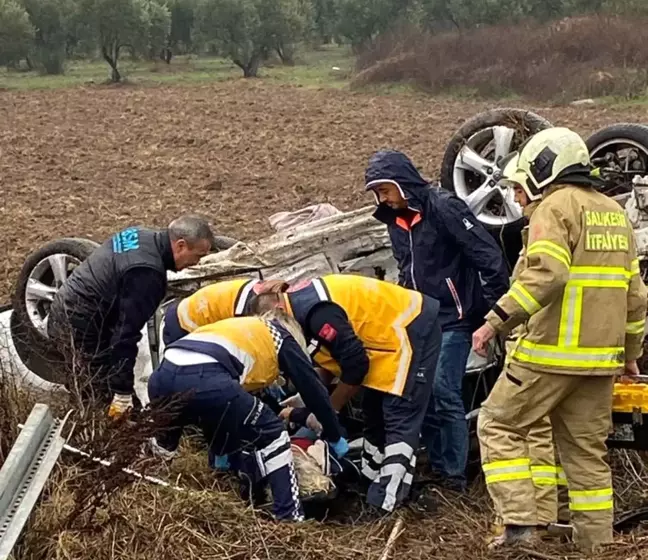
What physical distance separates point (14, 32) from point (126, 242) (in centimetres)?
4311

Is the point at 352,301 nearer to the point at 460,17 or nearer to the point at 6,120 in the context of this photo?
the point at 6,120

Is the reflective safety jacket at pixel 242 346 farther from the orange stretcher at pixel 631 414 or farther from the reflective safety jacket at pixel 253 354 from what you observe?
the orange stretcher at pixel 631 414

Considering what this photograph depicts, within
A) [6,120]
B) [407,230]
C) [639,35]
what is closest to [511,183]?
[407,230]

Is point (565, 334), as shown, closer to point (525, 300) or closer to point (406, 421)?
point (525, 300)

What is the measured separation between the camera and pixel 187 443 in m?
5.53

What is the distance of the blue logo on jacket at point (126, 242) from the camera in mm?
5594

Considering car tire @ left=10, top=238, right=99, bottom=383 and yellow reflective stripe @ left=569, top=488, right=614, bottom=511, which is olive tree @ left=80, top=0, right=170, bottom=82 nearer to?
car tire @ left=10, top=238, right=99, bottom=383

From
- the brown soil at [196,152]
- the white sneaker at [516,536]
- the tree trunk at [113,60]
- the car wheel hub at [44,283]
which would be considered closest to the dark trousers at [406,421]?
the white sneaker at [516,536]

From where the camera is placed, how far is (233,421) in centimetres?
480

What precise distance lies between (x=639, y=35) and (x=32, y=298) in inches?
1123

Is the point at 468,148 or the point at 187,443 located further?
the point at 468,148

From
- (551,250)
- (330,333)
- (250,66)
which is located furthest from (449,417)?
(250,66)

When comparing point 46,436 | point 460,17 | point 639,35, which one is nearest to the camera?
point 46,436

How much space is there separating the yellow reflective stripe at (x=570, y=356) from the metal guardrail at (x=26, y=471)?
74.9 inches
